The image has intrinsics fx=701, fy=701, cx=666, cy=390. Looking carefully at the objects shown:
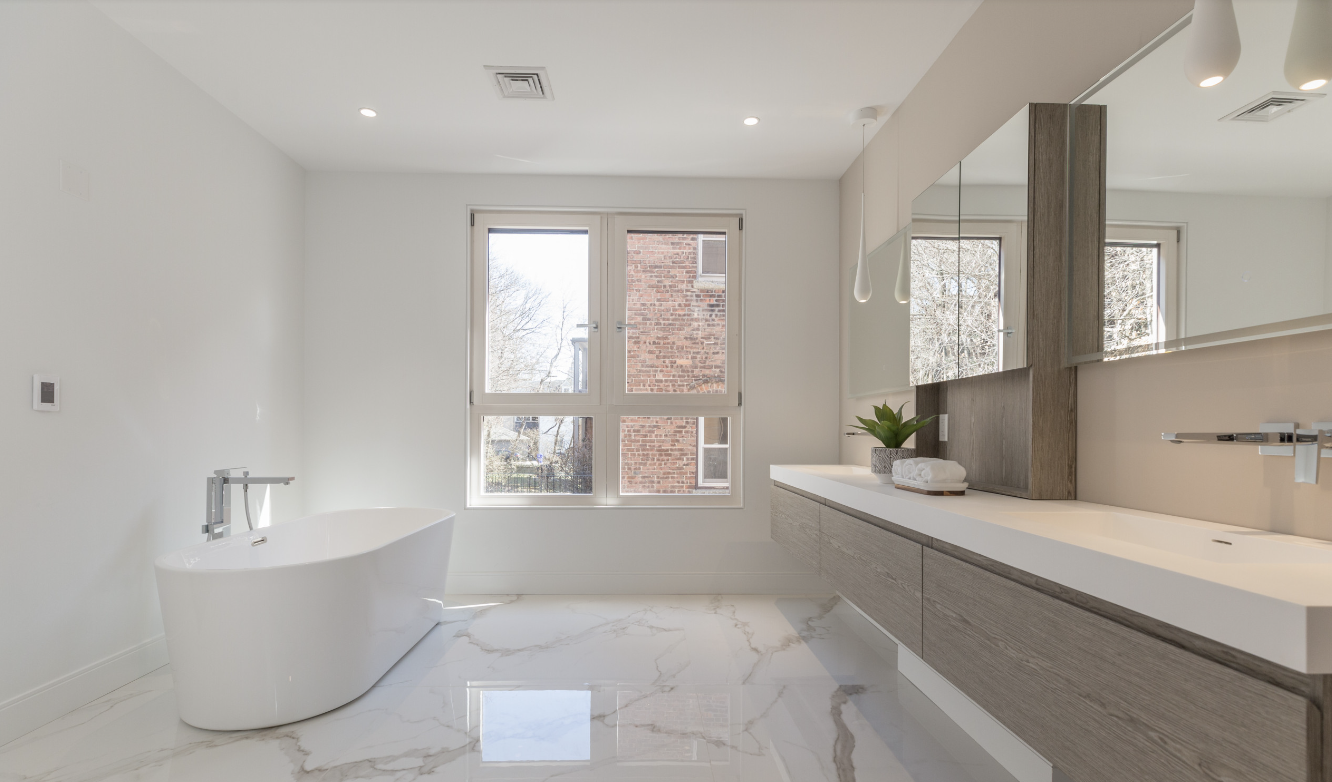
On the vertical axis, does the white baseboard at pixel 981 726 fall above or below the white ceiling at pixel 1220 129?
below

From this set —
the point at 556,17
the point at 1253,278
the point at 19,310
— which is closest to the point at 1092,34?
the point at 1253,278

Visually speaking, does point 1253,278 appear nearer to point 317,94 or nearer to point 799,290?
point 799,290

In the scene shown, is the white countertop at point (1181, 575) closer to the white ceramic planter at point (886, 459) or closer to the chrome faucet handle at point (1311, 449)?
the chrome faucet handle at point (1311, 449)

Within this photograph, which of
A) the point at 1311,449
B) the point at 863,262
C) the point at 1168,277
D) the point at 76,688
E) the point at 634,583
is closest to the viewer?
the point at 1311,449

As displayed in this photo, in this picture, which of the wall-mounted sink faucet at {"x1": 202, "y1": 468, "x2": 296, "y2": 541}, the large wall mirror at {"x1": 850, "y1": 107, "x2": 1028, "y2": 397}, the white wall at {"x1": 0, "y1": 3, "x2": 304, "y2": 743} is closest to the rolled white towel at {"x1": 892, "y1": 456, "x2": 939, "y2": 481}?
the large wall mirror at {"x1": 850, "y1": 107, "x2": 1028, "y2": 397}

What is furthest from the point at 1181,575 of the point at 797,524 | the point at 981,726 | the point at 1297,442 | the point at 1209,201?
the point at 797,524

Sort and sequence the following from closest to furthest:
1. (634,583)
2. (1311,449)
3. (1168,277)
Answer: (1311,449) < (1168,277) < (634,583)

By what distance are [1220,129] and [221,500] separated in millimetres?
3620

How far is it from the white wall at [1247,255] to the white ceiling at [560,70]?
1331 millimetres

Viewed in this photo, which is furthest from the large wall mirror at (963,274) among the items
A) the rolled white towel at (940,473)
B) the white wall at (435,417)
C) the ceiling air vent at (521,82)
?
the ceiling air vent at (521,82)

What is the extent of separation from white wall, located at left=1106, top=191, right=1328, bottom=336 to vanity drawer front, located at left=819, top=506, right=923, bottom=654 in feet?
2.76

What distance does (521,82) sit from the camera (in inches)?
115

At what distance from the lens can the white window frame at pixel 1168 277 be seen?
149 centimetres

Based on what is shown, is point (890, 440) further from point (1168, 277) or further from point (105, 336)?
point (105, 336)
